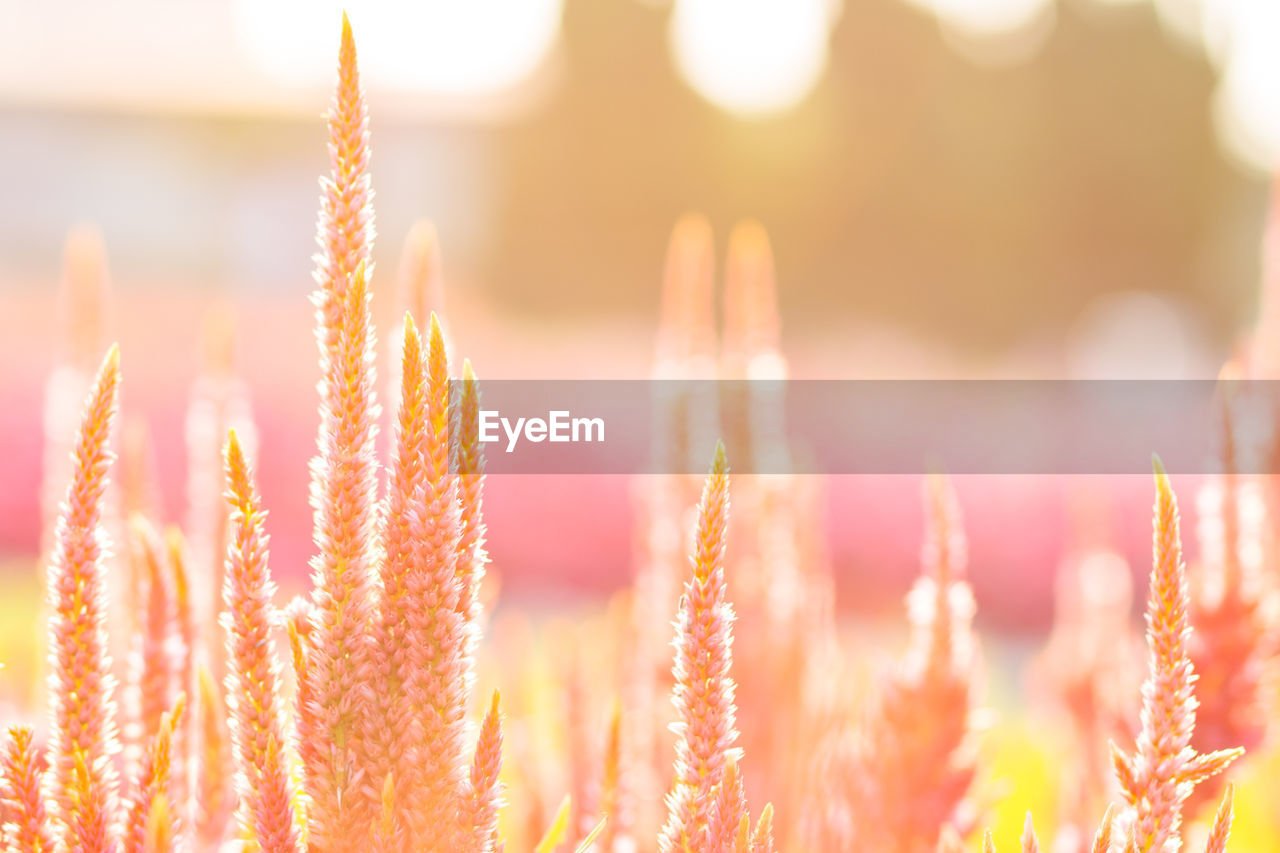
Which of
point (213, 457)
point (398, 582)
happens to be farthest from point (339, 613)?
point (213, 457)

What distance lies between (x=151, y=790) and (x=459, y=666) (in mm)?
163

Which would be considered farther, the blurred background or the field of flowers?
the blurred background

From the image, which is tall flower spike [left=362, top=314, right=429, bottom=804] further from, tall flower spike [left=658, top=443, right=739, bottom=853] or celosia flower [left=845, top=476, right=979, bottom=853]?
celosia flower [left=845, top=476, right=979, bottom=853]

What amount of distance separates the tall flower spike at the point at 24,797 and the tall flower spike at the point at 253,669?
12 cm

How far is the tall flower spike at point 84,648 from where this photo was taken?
18.3 inches

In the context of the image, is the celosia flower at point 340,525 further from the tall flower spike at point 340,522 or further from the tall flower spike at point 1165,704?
the tall flower spike at point 1165,704

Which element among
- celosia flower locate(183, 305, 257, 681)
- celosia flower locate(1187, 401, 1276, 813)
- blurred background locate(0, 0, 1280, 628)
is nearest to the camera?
celosia flower locate(1187, 401, 1276, 813)

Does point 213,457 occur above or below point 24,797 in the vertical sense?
above

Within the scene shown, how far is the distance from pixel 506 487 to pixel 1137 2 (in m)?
15.3

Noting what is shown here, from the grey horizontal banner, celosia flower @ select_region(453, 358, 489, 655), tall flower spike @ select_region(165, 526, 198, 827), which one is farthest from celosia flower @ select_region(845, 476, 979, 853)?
tall flower spike @ select_region(165, 526, 198, 827)

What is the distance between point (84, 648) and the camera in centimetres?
49

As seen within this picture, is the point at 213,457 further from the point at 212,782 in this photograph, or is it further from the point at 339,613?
the point at 339,613

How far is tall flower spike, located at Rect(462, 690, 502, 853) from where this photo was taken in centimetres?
48

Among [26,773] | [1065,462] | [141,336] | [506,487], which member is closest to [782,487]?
[26,773]
